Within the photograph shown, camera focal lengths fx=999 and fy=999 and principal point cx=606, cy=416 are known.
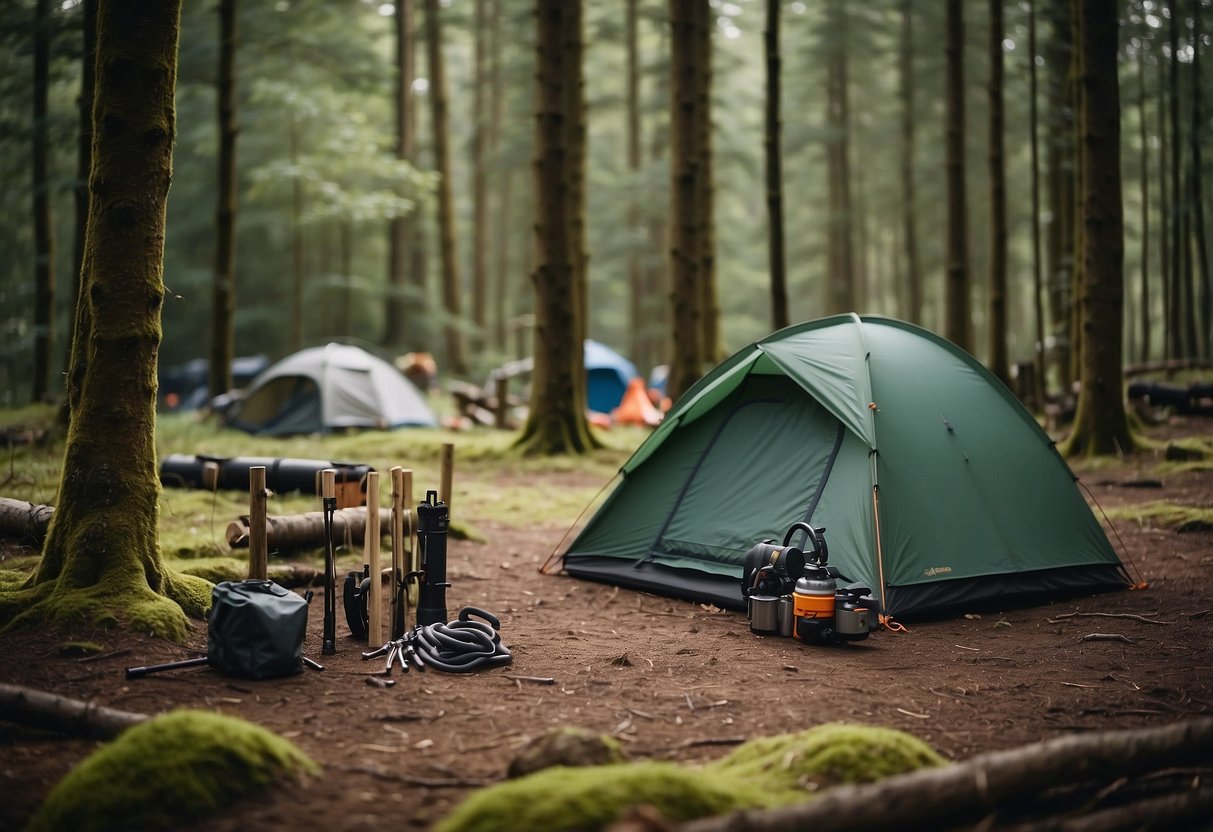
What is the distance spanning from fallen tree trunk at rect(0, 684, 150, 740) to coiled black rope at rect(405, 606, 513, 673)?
68.5 inches

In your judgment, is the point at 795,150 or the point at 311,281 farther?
the point at 795,150

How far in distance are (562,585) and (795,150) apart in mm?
24051

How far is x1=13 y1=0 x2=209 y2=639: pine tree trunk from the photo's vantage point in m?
5.74

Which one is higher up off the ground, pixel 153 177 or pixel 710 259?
pixel 710 259

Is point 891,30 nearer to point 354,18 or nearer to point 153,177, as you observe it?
point 354,18

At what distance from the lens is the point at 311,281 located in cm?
2739

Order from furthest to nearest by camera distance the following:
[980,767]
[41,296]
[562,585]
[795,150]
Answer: [795,150]
[41,296]
[562,585]
[980,767]

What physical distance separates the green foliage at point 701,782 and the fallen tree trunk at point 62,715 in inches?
64.9

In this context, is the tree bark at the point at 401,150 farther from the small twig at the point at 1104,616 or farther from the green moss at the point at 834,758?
the green moss at the point at 834,758

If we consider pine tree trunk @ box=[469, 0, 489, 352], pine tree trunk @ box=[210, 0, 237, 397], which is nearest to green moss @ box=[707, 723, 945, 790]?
pine tree trunk @ box=[210, 0, 237, 397]

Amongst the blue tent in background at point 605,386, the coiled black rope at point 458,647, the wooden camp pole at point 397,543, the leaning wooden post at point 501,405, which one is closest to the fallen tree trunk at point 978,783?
the coiled black rope at point 458,647

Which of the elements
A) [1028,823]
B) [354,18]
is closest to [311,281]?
[354,18]

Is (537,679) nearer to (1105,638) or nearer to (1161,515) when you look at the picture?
(1105,638)

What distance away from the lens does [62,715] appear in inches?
164
